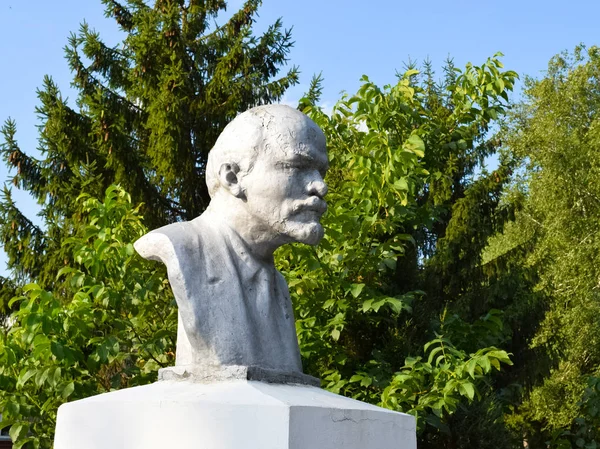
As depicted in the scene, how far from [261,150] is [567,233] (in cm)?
1555

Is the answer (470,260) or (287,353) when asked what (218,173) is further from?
(470,260)

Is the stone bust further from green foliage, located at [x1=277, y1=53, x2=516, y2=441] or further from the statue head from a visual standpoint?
green foliage, located at [x1=277, y1=53, x2=516, y2=441]

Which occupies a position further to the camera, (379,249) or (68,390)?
(379,249)

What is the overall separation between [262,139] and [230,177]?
0.59 feet

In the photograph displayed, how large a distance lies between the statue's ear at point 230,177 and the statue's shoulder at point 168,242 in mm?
189

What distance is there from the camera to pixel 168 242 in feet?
10.7

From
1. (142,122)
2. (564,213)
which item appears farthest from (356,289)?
(564,213)

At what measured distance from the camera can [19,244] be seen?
30.3ft

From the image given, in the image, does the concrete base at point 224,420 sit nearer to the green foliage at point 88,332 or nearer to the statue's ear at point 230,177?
the statue's ear at point 230,177

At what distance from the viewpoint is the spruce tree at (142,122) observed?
29.1 feet

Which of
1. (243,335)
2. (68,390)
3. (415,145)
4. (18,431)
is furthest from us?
(415,145)

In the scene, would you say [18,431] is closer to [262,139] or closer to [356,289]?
[356,289]

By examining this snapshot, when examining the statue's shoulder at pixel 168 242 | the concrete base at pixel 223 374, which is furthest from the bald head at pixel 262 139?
the concrete base at pixel 223 374

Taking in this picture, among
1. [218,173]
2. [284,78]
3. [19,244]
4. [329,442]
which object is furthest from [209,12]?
[329,442]
